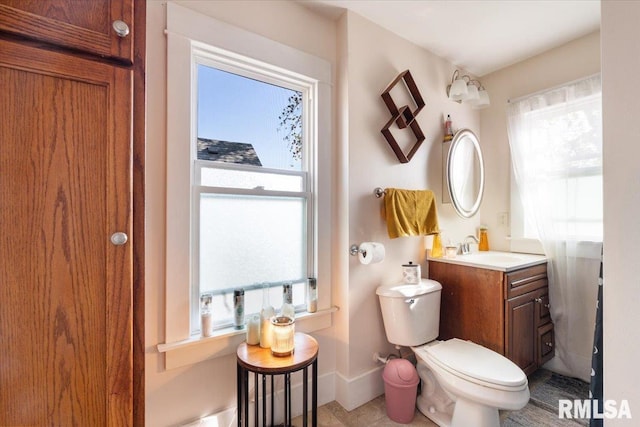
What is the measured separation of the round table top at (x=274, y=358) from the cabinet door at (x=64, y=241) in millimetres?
503

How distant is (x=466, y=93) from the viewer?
2182mm

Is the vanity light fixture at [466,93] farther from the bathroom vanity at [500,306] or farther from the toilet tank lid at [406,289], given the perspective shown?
the toilet tank lid at [406,289]

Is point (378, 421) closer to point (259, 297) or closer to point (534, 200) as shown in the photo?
point (259, 297)

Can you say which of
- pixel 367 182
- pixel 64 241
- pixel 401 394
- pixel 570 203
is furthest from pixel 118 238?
pixel 570 203

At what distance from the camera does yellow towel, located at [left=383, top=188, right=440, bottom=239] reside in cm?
183

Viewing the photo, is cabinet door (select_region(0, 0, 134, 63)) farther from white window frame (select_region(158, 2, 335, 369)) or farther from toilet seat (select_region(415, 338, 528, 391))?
toilet seat (select_region(415, 338, 528, 391))

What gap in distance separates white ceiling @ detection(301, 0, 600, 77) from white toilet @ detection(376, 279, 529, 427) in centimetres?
166

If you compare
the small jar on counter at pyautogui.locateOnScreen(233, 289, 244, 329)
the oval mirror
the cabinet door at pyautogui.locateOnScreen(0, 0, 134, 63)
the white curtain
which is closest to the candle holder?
the small jar on counter at pyautogui.locateOnScreen(233, 289, 244, 329)

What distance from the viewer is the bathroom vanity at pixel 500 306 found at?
68.7 inches

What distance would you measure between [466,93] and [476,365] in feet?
5.94

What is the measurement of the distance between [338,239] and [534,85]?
6.42 feet

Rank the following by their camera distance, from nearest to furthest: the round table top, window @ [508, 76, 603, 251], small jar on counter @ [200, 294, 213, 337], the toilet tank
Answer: the round table top < small jar on counter @ [200, 294, 213, 337] < the toilet tank < window @ [508, 76, 603, 251]

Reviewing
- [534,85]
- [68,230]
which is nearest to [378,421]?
[68,230]

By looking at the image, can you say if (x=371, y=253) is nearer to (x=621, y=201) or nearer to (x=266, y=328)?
(x=266, y=328)
